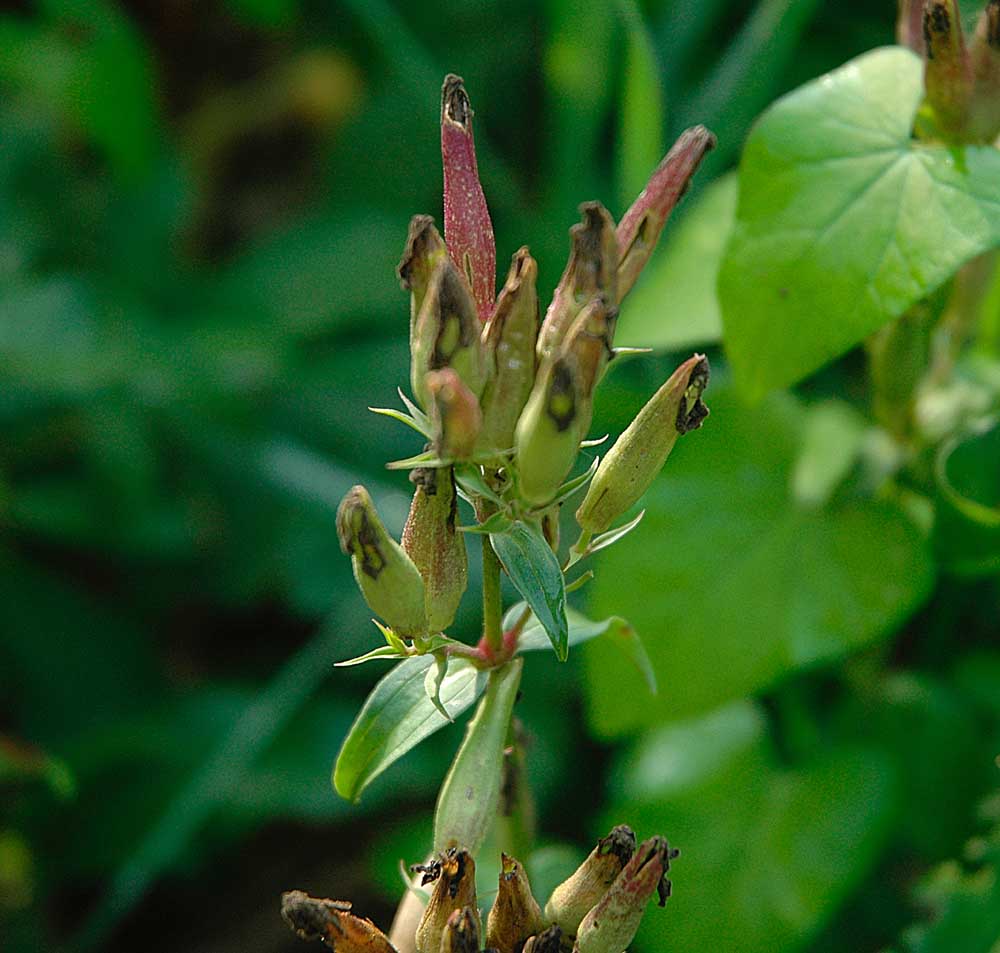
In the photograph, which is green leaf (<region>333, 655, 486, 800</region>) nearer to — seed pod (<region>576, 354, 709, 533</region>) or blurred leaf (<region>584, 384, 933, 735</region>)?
seed pod (<region>576, 354, 709, 533</region>)

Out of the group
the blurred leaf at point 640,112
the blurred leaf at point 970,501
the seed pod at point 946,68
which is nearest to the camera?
the seed pod at point 946,68

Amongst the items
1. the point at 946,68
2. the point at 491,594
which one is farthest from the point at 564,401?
the point at 946,68

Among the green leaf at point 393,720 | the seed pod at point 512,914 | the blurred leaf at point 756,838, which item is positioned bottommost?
the blurred leaf at point 756,838

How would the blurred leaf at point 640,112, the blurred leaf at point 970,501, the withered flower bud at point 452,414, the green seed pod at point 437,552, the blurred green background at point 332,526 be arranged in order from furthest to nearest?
the blurred leaf at point 640,112
the blurred green background at point 332,526
the blurred leaf at point 970,501
the green seed pod at point 437,552
the withered flower bud at point 452,414

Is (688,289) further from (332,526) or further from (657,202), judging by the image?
(332,526)

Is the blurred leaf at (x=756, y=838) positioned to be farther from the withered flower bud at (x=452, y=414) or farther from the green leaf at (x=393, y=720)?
the withered flower bud at (x=452, y=414)

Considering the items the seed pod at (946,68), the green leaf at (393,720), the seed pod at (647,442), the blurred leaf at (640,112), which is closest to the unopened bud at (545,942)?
the green leaf at (393,720)
